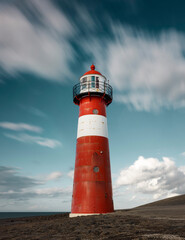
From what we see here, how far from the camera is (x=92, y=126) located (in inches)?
768

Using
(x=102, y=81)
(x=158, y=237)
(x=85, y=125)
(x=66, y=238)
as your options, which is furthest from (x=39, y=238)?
(x=102, y=81)

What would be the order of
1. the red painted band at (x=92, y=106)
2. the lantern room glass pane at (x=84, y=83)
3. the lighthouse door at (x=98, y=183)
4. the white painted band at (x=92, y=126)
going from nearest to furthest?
the lighthouse door at (x=98, y=183), the white painted band at (x=92, y=126), the red painted band at (x=92, y=106), the lantern room glass pane at (x=84, y=83)

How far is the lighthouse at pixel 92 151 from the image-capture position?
17.6 metres

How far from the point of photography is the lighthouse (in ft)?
57.7

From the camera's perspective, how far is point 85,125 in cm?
1973

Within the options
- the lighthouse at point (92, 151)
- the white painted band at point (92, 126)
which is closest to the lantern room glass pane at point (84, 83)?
the lighthouse at point (92, 151)

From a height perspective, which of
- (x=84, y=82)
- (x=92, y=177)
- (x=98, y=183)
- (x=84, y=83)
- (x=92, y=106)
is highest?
(x=84, y=82)

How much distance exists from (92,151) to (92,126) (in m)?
2.28

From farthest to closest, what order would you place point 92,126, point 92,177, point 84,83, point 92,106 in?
1. point 84,83
2. point 92,106
3. point 92,126
4. point 92,177

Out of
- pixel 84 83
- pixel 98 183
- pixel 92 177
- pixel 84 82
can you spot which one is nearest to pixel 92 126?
pixel 92 177

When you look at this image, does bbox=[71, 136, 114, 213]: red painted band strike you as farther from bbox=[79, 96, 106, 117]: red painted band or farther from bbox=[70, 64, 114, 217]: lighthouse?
bbox=[79, 96, 106, 117]: red painted band

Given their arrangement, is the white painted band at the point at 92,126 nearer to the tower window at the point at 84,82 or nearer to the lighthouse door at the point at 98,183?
the lighthouse door at the point at 98,183

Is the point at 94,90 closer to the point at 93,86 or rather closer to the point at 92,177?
the point at 93,86

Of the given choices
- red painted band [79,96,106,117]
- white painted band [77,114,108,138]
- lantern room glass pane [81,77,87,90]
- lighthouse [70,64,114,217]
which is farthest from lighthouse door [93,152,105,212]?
lantern room glass pane [81,77,87,90]
